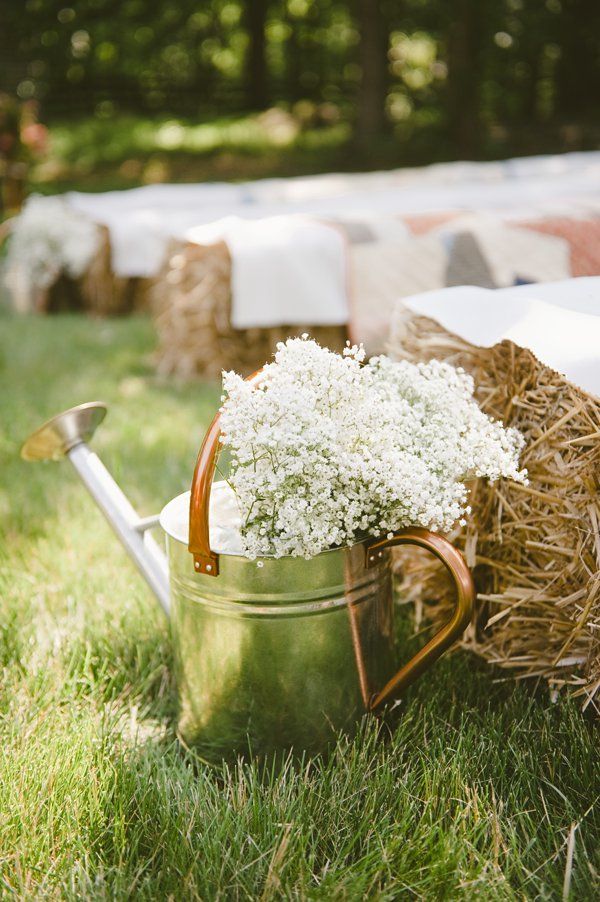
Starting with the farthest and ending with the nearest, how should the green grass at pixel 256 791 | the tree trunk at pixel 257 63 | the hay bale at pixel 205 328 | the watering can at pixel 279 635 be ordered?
the tree trunk at pixel 257 63 → the hay bale at pixel 205 328 → the watering can at pixel 279 635 → the green grass at pixel 256 791

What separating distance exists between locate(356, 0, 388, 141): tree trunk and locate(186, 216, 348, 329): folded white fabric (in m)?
9.12

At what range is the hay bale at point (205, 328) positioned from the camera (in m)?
4.01

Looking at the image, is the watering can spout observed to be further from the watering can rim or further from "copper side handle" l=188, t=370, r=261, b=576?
"copper side handle" l=188, t=370, r=261, b=576

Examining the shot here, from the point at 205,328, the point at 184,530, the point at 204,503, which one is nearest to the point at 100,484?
the point at 184,530

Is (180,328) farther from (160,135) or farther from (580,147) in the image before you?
(160,135)

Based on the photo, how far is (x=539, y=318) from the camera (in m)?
1.53

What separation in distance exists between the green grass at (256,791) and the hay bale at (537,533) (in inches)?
2.9

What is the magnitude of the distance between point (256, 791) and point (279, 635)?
25cm

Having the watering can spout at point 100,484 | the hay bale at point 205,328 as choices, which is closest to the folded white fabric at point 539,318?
the watering can spout at point 100,484

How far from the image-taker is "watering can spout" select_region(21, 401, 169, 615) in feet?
5.42

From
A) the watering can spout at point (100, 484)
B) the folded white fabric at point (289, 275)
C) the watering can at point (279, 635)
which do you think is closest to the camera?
the watering can at point (279, 635)

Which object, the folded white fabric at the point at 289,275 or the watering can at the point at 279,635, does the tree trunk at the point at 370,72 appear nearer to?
the folded white fabric at the point at 289,275

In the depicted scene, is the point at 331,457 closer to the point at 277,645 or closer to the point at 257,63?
the point at 277,645

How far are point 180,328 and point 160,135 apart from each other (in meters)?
12.5
